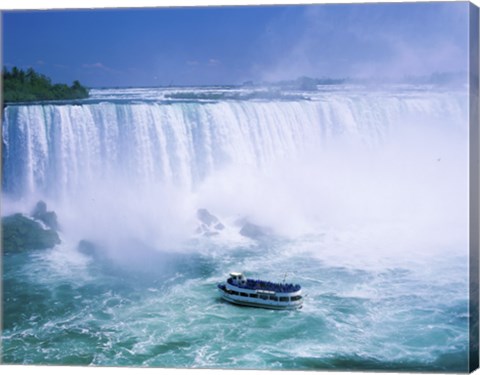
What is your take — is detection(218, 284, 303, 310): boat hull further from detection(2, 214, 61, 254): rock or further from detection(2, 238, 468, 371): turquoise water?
detection(2, 214, 61, 254): rock

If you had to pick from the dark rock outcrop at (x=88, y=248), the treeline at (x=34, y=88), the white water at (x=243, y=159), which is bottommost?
the dark rock outcrop at (x=88, y=248)

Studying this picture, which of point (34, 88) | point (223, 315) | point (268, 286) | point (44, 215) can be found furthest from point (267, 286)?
point (34, 88)

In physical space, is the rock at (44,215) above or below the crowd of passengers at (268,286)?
above

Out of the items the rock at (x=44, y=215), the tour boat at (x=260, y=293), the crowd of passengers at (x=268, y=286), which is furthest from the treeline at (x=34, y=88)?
the crowd of passengers at (x=268, y=286)

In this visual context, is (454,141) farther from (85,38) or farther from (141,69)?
(85,38)

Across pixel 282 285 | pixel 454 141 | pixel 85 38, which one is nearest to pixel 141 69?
pixel 85 38

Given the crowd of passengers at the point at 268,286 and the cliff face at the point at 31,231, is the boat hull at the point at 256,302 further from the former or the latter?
the cliff face at the point at 31,231

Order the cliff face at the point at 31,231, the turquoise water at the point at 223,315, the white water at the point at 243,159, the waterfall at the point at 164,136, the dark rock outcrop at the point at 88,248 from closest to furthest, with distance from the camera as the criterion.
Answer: the turquoise water at the point at 223,315 < the white water at the point at 243,159 < the waterfall at the point at 164,136 < the dark rock outcrop at the point at 88,248 < the cliff face at the point at 31,231

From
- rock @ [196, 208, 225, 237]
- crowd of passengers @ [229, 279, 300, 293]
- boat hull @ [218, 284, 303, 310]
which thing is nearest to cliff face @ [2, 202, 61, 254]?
rock @ [196, 208, 225, 237]
